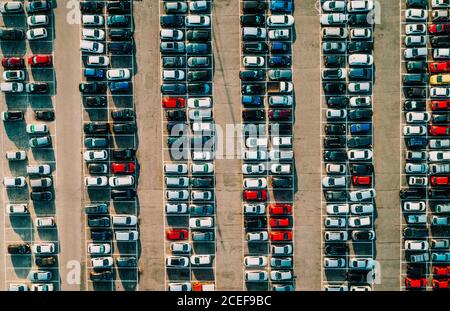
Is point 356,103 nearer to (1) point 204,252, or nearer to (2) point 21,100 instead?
(1) point 204,252

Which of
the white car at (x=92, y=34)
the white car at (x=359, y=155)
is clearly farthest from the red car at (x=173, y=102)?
the white car at (x=359, y=155)

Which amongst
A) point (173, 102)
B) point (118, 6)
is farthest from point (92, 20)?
point (173, 102)

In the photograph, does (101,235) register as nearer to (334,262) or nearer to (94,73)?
(94,73)

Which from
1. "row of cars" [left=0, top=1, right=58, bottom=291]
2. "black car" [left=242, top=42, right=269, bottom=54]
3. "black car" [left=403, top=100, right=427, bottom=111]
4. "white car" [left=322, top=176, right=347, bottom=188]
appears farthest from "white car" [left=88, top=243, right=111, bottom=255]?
"black car" [left=403, top=100, right=427, bottom=111]

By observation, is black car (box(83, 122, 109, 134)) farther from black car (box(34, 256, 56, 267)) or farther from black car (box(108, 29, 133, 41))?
black car (box(34, 256, 56, 267))

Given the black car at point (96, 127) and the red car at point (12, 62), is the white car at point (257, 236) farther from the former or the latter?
the red car at point (12, 62)
